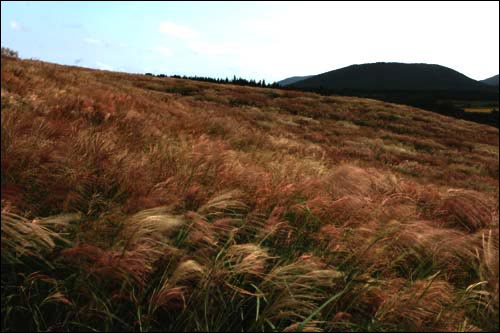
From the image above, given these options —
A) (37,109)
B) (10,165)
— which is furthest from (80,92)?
(10,165)

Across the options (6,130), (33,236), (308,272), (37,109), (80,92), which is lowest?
(308,272)

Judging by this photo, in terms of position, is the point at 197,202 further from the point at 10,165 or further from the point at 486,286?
the point at 486,286

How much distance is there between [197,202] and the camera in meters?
3.61

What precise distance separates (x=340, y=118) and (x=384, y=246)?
3126cm

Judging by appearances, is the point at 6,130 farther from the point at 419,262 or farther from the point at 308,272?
the point at 419,262

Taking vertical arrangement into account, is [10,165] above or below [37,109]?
below

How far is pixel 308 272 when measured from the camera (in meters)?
2.77

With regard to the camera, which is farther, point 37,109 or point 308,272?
point 37,109

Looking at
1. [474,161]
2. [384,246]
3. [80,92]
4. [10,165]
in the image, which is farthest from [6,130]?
[474,161]

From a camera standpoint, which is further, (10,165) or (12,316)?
(10,165)

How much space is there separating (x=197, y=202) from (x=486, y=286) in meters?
2.75

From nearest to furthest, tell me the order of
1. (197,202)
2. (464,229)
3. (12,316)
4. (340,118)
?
(12,316), (197,202), (464,229), (340,118)

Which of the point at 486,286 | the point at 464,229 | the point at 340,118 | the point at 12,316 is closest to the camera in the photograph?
the point at 12,316

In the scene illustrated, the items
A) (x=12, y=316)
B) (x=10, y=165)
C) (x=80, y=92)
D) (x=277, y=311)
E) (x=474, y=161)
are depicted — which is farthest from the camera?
(x=474, y=161)
